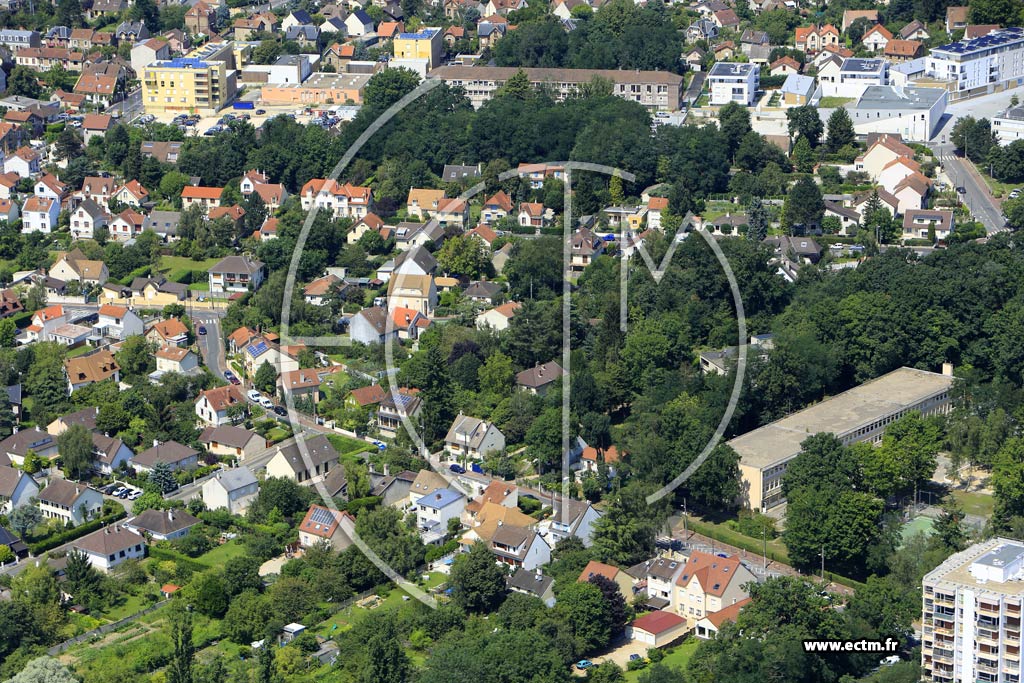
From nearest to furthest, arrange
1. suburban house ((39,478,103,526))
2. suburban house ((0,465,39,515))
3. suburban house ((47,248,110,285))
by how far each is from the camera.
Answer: suburban house ((39,478,103,526))
suburban house ((0,465,39,515))
suburban house ((47,248,110,285))

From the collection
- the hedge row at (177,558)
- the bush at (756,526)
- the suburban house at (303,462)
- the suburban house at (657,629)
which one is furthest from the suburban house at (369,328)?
the suburban house at (657,629)

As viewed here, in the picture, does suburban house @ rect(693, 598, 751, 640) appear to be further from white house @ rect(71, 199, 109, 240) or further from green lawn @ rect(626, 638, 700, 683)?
white house @ rect(71, 199, 109, 240)

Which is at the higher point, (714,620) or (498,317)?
(498,317)

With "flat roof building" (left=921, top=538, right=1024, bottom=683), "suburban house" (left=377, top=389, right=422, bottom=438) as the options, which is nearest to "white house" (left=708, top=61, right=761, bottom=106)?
"suburban house" (left=377, top=389, right=422, bottom=438)

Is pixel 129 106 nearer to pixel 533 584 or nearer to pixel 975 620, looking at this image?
pixel 533 584

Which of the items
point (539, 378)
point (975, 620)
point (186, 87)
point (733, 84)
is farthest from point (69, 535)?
point (733, 84)

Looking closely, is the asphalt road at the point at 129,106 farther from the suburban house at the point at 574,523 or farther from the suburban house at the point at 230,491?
the suburban house at the point at 574,523

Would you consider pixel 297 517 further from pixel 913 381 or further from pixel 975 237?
pixel 975 237
